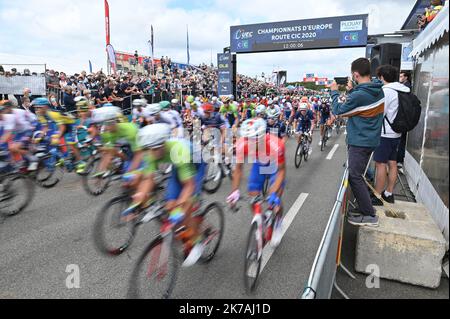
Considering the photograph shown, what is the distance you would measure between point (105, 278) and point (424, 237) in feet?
11.2

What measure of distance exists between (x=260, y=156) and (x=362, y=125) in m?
1.33

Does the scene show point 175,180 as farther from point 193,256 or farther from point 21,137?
point 21,137

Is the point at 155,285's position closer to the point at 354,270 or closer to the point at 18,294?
the point at 18,294

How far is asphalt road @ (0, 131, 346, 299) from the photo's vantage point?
3.31 metres

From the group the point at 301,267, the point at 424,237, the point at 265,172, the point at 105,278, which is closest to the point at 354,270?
the point at 301,267

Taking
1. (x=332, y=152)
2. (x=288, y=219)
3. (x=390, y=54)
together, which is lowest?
(x=288, y=219)

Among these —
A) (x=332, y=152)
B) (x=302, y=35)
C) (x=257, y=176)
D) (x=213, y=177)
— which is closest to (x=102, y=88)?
(x=213, y=177)

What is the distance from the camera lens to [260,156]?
151 inches

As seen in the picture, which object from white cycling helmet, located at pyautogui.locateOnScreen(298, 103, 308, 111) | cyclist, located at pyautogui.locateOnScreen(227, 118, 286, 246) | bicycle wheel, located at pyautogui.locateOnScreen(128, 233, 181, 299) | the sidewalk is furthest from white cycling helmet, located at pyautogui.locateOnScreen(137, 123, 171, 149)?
white cycling helmet, located at pyautogui.locateOnScreen(298, 103, 308, 111)

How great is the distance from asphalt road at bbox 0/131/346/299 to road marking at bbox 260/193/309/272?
0.03 meters

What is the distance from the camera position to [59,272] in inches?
142

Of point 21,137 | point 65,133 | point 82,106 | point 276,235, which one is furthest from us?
point 82,106

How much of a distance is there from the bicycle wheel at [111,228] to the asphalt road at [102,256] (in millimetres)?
127
